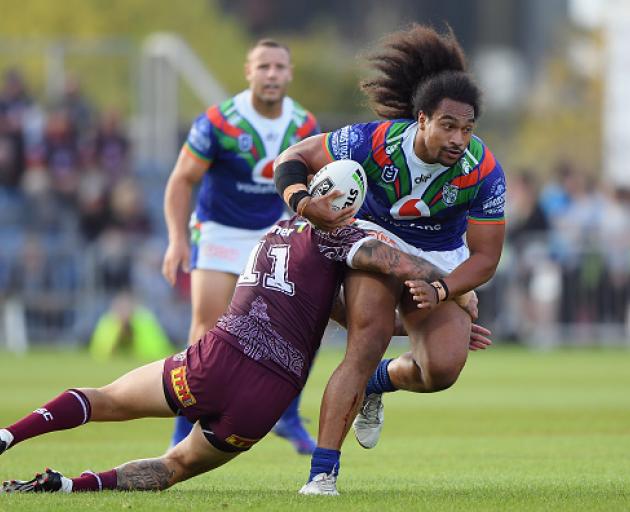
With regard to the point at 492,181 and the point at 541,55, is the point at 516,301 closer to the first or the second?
the point at 492,181

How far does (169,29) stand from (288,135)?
34.7m

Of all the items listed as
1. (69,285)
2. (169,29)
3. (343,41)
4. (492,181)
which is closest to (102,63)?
(69,285)

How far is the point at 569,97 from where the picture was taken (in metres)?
49.9

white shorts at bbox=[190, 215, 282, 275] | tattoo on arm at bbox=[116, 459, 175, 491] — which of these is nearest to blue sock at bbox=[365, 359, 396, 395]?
tattoo on arm at bbox=[116, 459, 175, 491]

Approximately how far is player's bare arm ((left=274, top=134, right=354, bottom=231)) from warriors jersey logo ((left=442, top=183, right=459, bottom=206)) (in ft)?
2.14

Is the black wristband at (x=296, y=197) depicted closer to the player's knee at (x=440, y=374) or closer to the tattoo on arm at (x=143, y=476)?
the player's knee at (x=440, y=374)

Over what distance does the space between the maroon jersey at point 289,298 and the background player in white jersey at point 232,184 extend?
2.56 m

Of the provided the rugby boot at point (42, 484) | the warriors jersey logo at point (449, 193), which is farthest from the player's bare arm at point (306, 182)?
the rugby boot at point (42, 484)

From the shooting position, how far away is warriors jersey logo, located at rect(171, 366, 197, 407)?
25.3 ft

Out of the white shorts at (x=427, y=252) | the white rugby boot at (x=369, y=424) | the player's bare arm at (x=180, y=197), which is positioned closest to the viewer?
the white shorts at (x=427, y=252)

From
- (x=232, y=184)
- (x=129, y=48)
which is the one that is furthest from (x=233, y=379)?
(x=129, y=48)

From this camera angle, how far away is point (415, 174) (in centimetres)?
834

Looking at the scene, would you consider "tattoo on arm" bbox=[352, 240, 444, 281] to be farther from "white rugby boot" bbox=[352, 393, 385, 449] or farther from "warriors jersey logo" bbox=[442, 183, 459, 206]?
"white rugby boot" bbox=[352, 393, 385, 449]

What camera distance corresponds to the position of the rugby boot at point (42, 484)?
7.56 m
